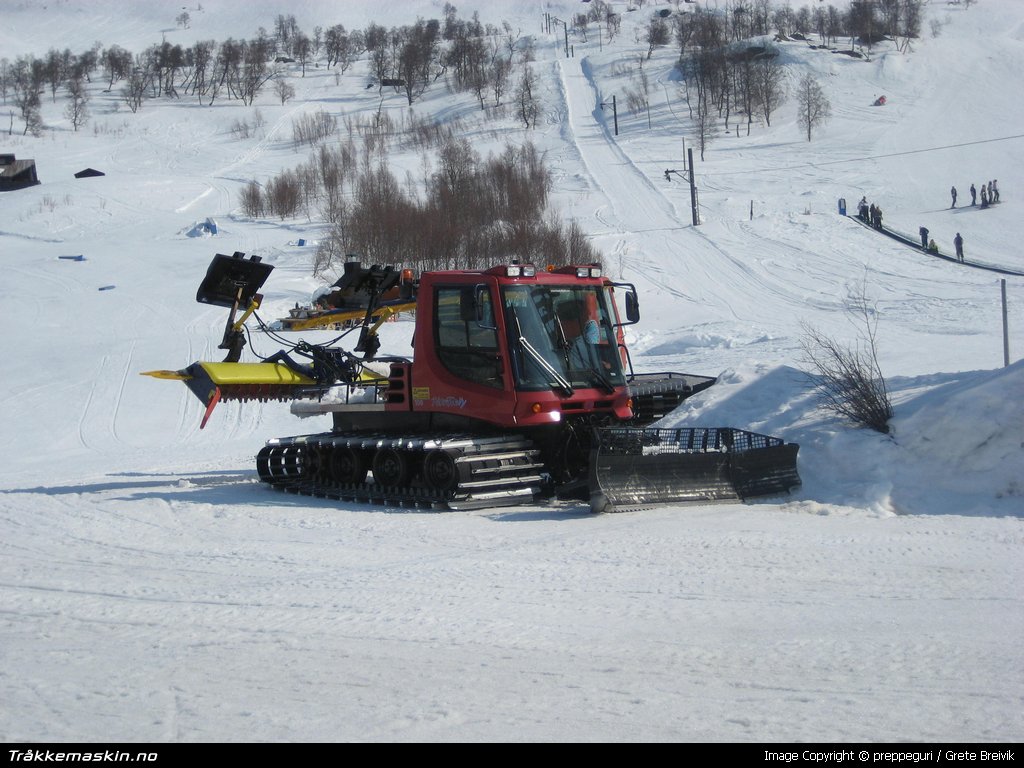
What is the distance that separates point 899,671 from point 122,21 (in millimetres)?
175072

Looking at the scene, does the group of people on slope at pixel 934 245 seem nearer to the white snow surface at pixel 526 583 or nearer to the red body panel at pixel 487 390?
the white snow surface at pixel 526 583

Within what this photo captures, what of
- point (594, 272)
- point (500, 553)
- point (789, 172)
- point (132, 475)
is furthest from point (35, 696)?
point (789, 172)

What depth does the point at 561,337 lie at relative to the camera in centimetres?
1055

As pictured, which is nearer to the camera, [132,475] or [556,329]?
[556,329]

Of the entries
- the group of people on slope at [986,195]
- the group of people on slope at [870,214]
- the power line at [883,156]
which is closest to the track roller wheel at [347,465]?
the group of people on slope at [870,214]

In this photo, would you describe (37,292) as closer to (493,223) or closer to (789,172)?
(493,223)

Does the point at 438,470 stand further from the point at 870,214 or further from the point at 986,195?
the point at 986,195

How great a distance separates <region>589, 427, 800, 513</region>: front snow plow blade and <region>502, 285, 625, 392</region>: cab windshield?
1.04m

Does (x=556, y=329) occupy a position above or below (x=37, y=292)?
above

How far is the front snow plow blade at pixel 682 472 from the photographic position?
30.7 ft

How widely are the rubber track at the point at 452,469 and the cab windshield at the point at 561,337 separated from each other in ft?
2.52

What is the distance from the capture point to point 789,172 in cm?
5619

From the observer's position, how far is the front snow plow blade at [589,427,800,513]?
937 centimetres

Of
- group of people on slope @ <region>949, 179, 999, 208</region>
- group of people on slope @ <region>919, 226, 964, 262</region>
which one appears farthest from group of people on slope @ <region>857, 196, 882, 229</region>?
group of people on slope @ <region>949, 179, 999, 208</region>
